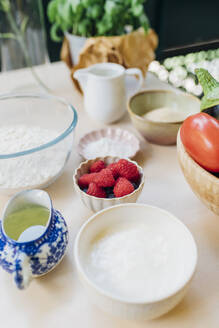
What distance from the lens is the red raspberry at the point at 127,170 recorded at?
0.61 m

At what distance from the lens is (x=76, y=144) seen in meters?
0.83

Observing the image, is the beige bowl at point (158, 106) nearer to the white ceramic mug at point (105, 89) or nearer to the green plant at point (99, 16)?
the white ceramic mug at point (105, 89)

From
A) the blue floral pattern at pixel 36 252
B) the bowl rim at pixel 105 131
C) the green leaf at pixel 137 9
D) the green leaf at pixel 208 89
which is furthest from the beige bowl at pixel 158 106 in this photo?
the blue floral pattern at pixel 36 252

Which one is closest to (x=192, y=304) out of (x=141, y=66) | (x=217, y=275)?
(x=217, y=275)

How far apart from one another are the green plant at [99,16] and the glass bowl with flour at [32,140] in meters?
0.31

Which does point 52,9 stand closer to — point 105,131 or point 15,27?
point 15,27

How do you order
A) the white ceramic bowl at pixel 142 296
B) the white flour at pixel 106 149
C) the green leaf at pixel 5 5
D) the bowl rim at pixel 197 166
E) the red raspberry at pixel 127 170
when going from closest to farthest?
the white ceramic bowl at pixel 142 296 → the bowl rim at pixel 197 166 → the red raspberry at pixel 127 170 → the white flour at pixel 106 149 → the green leaf at pixel 5 5

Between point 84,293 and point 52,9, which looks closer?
point 84,293

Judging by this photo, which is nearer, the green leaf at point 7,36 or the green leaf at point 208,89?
the green leaf at point 208,89

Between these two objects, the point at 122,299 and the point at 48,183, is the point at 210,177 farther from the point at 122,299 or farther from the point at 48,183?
the point at 48,183

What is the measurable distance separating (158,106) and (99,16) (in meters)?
0.34

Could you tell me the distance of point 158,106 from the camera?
2.90 ft

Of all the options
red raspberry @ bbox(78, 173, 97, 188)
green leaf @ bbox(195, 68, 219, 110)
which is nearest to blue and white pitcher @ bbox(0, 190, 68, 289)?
red raspberry @ bbox(78, 173, 97, 188)

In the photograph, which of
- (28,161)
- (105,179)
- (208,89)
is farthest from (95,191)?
(208,89)
